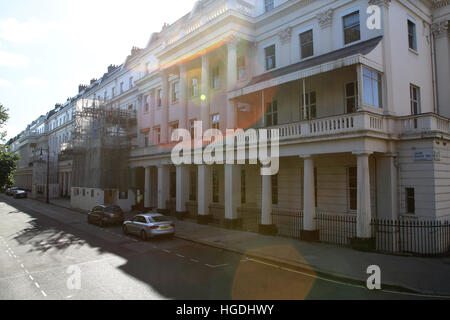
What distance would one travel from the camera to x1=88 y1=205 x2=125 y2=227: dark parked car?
2225 centimetres

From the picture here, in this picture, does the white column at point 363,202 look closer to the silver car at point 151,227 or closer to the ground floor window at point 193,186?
the silver car at point 151,227

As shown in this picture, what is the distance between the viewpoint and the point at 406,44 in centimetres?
1725

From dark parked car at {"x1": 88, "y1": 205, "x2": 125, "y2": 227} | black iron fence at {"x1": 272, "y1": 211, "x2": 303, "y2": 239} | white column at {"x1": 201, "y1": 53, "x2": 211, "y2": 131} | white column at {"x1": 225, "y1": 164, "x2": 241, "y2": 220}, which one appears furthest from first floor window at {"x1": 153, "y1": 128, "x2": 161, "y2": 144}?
black iron fence at {"x1": 272, "y1": 211, "x2": 303, "y2": 239}

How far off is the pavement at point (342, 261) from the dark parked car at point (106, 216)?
24.0 feet

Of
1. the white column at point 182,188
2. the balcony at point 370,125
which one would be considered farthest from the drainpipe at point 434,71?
the white column at point 182,188

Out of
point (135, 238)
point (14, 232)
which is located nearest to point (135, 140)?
point (14, 232)

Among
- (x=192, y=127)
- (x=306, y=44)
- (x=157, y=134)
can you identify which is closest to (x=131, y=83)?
(x=157, y=134)

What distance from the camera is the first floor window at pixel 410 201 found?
14.8m

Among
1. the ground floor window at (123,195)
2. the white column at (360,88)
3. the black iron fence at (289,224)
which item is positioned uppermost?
the white column at (360,88)

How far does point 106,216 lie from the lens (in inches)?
878

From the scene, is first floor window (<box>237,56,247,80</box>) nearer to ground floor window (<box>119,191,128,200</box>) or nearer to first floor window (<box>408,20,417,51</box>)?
first floor window (<box>408,20,417,51</box>)

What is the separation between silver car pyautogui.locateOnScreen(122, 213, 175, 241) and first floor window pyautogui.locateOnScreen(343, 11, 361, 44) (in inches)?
575

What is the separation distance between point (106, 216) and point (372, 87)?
62.1 feet

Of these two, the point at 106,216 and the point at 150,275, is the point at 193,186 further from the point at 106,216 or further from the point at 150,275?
the point at 150,275
